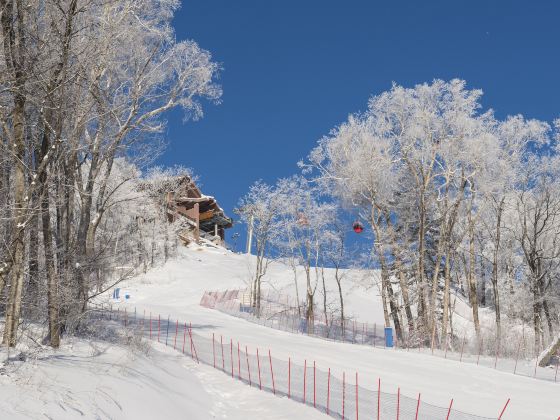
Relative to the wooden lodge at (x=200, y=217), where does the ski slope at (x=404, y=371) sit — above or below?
below

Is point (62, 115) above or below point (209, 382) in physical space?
above

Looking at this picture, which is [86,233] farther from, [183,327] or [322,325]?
[322,325]

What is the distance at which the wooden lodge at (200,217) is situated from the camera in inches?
2761

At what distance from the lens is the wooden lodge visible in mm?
70125

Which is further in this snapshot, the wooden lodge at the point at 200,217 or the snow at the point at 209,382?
the wooden lodge at the point at 200,217

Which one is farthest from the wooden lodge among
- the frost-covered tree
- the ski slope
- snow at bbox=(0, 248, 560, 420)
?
the frost-covered tree

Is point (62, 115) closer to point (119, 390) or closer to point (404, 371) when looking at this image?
point (119, 390)

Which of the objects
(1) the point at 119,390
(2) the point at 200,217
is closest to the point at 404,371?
(1) the point at 119,390

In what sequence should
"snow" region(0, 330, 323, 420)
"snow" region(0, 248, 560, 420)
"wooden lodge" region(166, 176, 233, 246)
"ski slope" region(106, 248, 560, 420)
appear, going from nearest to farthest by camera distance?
"snow" region(0, 330, 323, 420) < "snow" region(0, 248, 560, 420) < "ski slope" region(106, 248, 560, 420) < "wooden lodge" region(166, 176, 233, 246)

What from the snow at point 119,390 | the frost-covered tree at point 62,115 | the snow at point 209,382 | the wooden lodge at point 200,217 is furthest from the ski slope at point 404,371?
the wooden lodge at point 200,217

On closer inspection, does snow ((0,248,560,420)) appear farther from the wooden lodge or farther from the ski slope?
the wooden lodge

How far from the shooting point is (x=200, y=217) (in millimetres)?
78312

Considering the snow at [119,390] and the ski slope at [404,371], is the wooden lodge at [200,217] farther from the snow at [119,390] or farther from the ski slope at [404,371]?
the snow at [119,390]

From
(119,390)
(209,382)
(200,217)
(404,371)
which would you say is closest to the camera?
(119,390)
